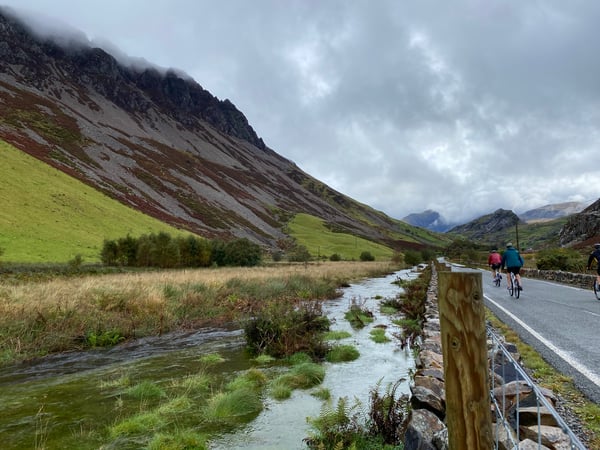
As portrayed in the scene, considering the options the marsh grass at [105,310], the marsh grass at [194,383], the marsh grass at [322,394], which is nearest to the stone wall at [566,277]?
the marsh grass at [105,310]

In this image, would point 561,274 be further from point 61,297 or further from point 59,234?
point 59,234

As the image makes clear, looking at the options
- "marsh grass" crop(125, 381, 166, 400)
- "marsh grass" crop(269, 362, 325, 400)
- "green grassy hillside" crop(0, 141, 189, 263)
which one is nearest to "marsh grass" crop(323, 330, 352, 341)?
"marsh grass" crop(269, 362, 325, 400)

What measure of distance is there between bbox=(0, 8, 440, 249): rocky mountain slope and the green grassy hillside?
798 cm

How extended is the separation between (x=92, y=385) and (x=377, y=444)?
699 centimetres

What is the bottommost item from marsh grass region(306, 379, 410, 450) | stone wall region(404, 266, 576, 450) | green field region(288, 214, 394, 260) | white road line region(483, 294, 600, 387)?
marsh grass region(306, 379, 410, 450)

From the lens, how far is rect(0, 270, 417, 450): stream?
6.59 m

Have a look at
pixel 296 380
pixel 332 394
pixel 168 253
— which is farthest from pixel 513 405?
pixel 168 253

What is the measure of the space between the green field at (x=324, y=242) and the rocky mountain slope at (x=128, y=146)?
6454 millimetres

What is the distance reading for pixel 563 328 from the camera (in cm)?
1050

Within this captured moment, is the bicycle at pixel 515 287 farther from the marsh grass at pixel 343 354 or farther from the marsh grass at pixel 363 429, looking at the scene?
the marsh grass at pixel 363 429

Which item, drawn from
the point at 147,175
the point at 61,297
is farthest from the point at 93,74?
the point at 61,297

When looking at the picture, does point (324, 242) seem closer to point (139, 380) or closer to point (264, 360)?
point (264, 360)

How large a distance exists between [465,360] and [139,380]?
886 cm

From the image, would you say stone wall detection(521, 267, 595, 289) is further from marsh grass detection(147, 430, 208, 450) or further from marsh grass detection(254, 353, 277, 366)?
marsh grass detection(147, 430, 208, 450)
